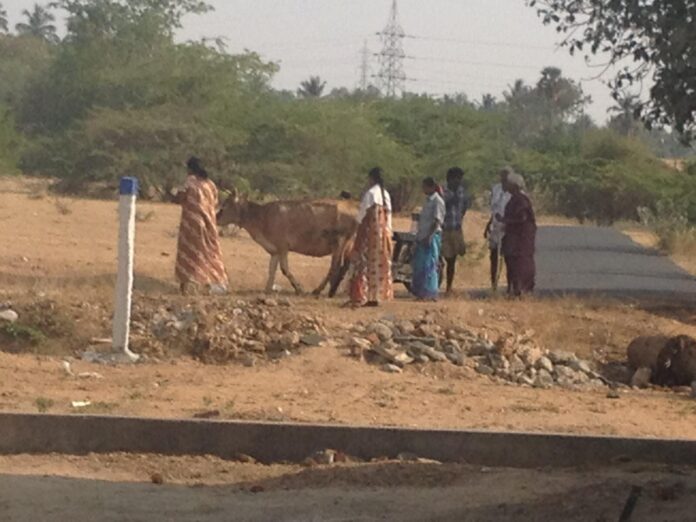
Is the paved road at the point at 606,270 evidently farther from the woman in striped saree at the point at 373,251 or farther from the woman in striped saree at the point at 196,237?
the woman in striped saree at the point at 196,237

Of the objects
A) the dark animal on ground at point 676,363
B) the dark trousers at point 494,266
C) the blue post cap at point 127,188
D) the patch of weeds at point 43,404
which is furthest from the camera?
the dark trousers at point 494,266

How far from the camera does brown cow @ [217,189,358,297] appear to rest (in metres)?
17.2

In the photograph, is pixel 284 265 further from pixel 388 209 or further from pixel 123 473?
pixel 123 473

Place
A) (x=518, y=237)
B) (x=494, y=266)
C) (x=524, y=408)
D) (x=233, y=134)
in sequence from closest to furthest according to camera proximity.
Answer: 1. (x=524, y=408)
2. (x=518, y=237)
3. (x=494, y=266)
4. (x=233, y=134)

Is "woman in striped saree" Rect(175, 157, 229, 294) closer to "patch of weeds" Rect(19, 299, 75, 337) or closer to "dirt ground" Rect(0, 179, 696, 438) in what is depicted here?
"dirt ground" Rect(0, 179, 696, 438)

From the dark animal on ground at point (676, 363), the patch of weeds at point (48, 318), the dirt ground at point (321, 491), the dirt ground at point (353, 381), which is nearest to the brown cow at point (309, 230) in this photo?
the dirt ground at point (353, 381)

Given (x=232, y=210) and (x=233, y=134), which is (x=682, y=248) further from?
(x=232, y=210)

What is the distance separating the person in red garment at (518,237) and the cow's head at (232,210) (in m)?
3.09

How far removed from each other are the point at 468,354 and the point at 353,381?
1716mm

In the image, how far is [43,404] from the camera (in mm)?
10078

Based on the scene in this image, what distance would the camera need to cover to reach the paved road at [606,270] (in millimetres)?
21062

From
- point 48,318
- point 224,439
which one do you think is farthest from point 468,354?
point 224,439

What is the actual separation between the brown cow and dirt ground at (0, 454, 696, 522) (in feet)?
27.4

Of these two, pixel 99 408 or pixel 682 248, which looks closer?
pixel 99 408
